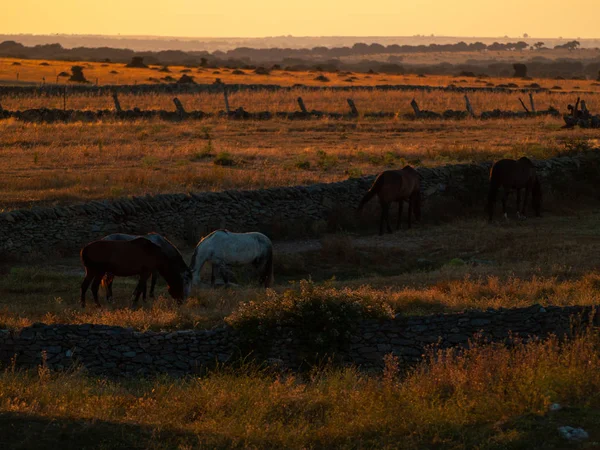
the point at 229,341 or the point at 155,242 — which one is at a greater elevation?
the point at 155,242

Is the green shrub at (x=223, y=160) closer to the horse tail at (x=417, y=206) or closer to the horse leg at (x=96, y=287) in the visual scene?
the horse tail at (x=417, y=206)

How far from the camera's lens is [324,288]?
15.7 metres

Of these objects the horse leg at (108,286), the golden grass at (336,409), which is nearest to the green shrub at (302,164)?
the horse leg at (108,286)

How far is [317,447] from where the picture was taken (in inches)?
385

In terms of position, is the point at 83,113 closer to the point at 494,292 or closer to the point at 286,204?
the point at 286,204

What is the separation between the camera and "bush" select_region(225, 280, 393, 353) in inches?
542

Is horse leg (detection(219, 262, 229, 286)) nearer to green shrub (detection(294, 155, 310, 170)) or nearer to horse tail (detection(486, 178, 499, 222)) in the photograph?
horse tail (detection(486, 178, 499, 222))

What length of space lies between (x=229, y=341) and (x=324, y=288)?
2.29m

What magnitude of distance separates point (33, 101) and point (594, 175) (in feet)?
99.2

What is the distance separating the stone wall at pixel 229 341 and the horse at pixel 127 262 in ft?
10.2

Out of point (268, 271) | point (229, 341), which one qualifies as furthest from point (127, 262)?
point (229, 341)

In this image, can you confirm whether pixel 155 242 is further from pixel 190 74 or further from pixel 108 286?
pixel 190 74

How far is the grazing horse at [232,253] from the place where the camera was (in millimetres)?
18922

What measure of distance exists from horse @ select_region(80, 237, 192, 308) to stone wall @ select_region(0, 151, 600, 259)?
4857 millimetres
